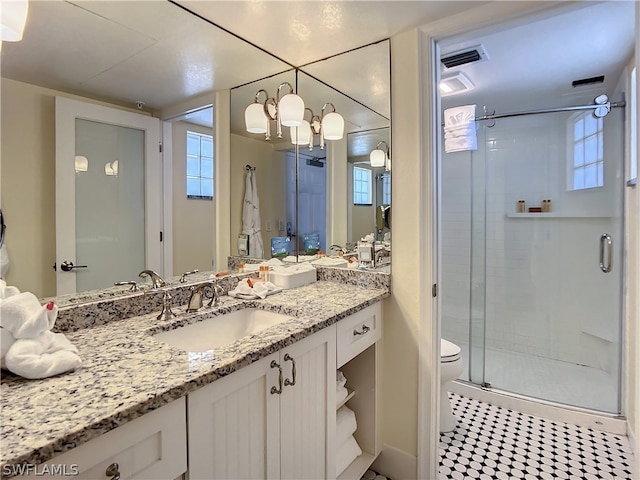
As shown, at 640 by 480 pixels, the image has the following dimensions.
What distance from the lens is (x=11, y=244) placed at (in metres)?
0.99

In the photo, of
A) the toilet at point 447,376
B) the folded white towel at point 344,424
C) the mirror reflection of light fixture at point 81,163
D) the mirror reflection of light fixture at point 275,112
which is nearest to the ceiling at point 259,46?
the mirror reflection of light fixture at point 275,112

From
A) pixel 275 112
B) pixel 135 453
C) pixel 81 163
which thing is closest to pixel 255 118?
pixel 275 112

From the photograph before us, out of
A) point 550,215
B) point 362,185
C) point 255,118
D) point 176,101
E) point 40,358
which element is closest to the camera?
point 40,358

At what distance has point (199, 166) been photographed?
5.14ft

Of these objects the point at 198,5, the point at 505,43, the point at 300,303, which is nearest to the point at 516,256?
the point at 505,43

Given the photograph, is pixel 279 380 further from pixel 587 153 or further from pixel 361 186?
pixel 587 153

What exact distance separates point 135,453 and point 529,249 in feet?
10.2

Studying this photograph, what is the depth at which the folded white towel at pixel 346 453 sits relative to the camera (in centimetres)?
147

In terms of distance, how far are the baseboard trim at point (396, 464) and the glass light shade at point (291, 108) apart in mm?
1801

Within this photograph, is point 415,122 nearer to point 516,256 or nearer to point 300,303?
point 300,303

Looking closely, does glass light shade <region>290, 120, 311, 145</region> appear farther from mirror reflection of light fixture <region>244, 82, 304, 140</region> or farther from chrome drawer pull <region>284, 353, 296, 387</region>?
chrome drawer pull <region>284, 353, 296, 387</region>

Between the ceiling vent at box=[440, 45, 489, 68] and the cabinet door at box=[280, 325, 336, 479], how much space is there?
1.63 m

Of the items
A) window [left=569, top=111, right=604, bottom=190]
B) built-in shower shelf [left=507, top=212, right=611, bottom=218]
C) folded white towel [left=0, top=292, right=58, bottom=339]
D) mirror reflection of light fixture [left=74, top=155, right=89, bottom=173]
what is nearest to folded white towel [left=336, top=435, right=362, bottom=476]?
folded white towel [left=0, top=292, right=58, bottom=339]

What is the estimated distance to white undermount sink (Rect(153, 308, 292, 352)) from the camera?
121cm
